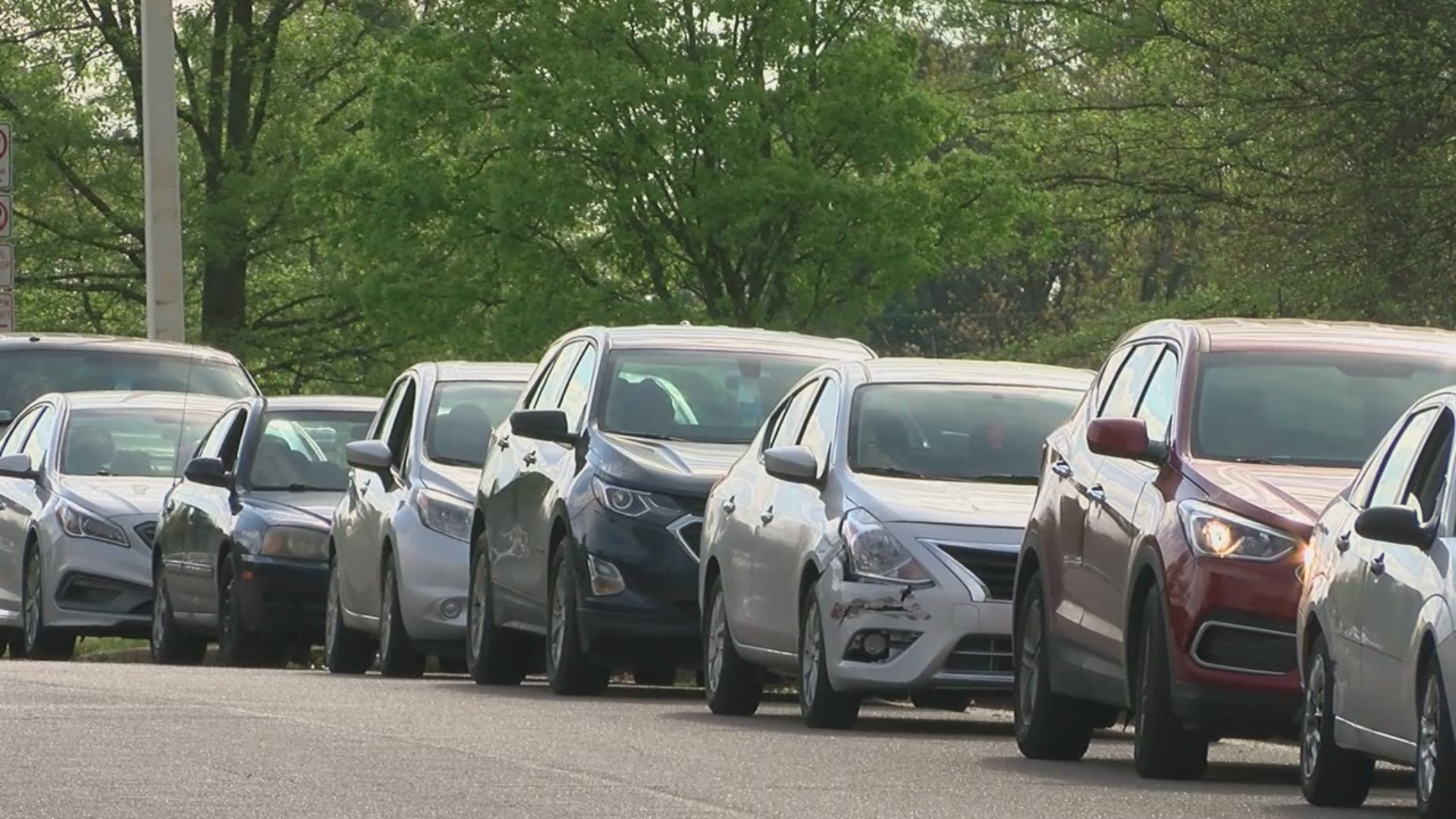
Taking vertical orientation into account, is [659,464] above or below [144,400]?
above

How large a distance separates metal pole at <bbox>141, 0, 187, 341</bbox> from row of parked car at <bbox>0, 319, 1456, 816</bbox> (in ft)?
24.5

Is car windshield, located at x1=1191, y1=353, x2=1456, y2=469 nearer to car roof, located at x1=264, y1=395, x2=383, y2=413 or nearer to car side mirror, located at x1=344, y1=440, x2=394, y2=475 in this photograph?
car side mirror, located at x1=344, y1=440, x2=394, y2=475

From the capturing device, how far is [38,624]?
22328 mm

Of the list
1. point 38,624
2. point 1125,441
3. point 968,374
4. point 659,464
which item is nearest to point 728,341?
point 659,464

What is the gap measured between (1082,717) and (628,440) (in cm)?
400

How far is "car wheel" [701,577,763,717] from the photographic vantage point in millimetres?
14977

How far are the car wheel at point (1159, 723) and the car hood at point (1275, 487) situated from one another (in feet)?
1.30

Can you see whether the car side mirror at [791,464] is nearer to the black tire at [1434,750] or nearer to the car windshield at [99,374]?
the black tire at [1434,750]

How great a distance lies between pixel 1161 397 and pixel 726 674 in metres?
3.38

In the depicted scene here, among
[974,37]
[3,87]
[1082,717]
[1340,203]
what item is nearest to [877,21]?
[1340,203]

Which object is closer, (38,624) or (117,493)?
(38,624)

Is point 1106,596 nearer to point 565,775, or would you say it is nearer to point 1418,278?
point 565,775

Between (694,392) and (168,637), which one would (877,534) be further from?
(168,637)

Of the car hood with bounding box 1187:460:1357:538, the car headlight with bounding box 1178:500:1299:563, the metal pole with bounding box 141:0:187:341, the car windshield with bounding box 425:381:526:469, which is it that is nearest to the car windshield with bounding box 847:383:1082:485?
the car hood with bounding box 1187:460:1357:538
